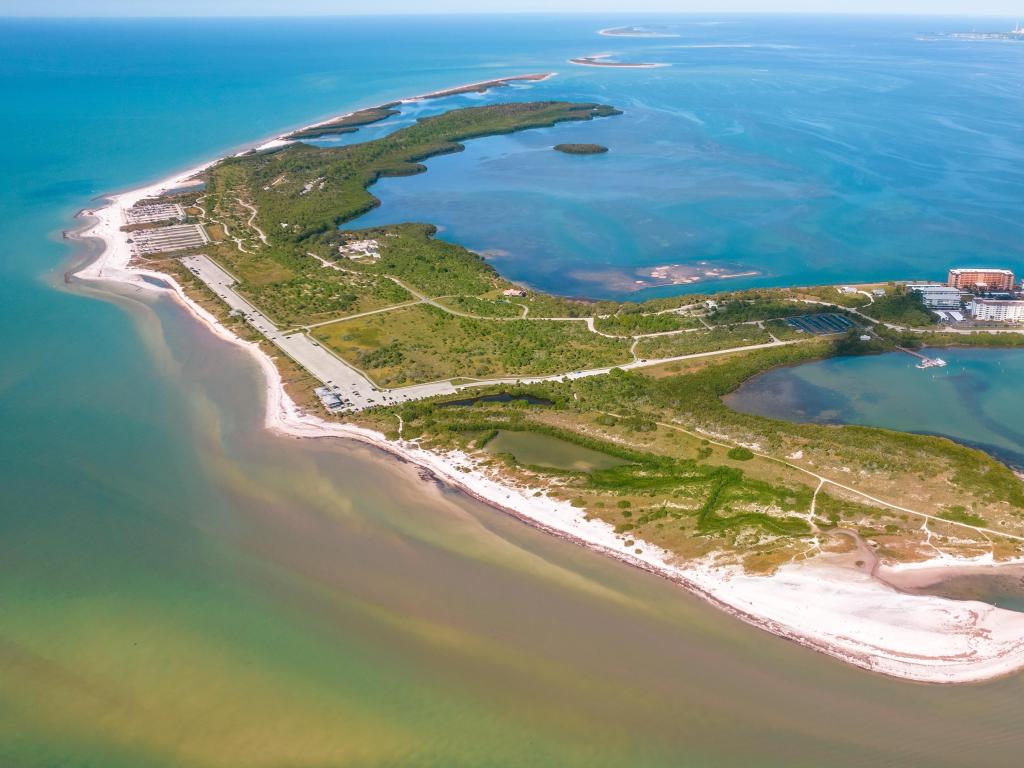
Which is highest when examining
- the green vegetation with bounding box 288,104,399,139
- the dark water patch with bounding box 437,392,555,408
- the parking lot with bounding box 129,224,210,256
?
the green vegetation with bounding box 288,104,399,139

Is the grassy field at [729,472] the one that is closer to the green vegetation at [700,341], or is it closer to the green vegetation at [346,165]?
the green vegetation at [700,341]

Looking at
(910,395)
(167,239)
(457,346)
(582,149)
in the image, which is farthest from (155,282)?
(582,149)

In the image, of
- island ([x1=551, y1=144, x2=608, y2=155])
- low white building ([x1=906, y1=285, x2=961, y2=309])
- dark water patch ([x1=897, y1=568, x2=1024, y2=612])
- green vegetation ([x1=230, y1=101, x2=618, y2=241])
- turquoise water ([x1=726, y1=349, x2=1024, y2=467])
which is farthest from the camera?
island ([x1=551, y1=144, x2=608, y2=155])

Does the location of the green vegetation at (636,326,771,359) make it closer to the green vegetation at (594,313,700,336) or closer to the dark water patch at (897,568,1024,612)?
the green vegetation at (594,313,700,336)

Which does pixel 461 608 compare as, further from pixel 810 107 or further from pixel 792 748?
pixel 810 107

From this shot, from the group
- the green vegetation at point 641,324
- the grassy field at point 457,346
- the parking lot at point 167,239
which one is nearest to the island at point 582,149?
the parking lot at point 167,239

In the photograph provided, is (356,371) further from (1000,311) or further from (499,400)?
(1000,311)

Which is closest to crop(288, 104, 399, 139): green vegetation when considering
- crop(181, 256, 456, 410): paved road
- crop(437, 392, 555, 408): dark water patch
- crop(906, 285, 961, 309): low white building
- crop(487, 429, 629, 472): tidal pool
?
crop(181, 256, 456, 410): paved road
